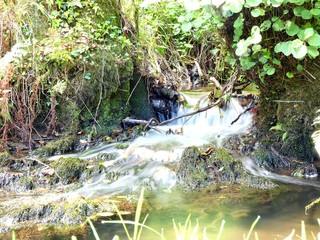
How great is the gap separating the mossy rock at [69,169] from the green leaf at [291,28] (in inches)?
112

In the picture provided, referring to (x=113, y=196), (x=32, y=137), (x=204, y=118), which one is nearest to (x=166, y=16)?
A: (x=204, y=118)

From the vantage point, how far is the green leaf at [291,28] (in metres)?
3.36

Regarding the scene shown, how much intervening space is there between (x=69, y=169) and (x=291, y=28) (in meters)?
2.96

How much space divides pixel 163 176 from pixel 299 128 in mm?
1837

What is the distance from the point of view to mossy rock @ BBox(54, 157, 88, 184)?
4.26 m

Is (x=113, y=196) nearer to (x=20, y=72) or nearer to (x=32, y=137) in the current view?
(x=32, y=137)

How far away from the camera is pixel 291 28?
3.38 m

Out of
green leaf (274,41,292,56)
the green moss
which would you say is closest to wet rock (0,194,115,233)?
the green moss

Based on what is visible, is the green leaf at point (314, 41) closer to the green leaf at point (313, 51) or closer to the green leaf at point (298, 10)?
the green leaf at point (313, 51)

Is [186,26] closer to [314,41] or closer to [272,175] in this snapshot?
[314,41]

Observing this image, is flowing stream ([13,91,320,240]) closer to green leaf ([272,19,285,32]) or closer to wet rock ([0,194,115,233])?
wet rock ([0,194,115,233])

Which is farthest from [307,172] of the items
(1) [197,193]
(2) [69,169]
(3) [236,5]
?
(2) [69,169]

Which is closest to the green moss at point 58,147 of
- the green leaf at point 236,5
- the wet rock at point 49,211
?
the wet rock at point 49,211

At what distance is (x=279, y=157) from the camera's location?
15.2 feet
